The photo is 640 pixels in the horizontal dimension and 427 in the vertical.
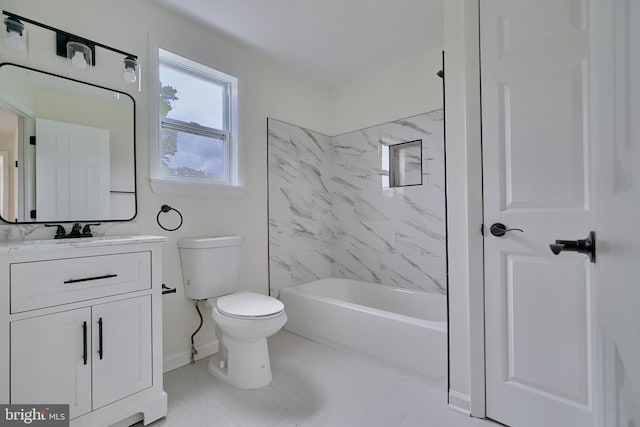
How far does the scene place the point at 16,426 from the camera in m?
1.18

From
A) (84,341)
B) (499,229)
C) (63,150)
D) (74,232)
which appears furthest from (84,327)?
(499,229)

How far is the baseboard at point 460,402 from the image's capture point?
157 cm

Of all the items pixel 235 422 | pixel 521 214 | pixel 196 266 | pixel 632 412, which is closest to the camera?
pixel 632 412

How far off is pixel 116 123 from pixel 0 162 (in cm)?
59

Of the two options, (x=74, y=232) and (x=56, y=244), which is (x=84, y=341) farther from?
(x=74, y=232)

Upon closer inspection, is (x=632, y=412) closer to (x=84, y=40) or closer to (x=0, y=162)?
(x=0, y=162)

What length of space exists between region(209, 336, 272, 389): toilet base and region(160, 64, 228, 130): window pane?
1.66 m

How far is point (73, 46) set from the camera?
1.71 metres

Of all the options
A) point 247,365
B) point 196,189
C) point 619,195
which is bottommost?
point 247,365

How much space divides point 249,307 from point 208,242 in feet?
1.93

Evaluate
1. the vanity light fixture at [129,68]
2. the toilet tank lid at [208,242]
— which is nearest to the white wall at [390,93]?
the toilet tank lid at [208,242]

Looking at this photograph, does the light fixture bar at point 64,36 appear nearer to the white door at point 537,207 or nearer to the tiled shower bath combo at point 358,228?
the tiled shower bath combo at point 358,228

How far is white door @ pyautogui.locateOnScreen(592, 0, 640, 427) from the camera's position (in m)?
0.27

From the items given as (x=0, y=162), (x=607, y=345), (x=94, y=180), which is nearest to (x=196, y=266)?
(x=94, y=180)
